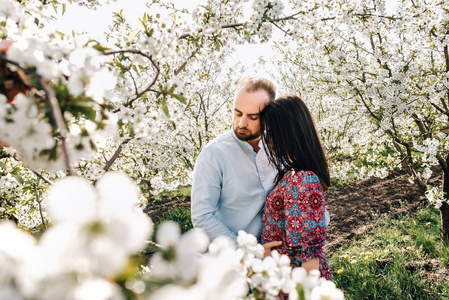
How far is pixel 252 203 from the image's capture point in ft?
6.70

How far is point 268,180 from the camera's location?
2.09 metres

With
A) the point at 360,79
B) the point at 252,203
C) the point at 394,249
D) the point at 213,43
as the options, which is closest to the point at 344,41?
the point at 360,79

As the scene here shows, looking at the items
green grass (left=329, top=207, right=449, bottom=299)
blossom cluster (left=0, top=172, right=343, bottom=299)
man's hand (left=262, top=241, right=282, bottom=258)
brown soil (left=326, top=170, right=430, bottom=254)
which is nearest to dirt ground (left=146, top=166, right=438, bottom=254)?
brown soil (left=326, top=170, right=430, bottom=254)

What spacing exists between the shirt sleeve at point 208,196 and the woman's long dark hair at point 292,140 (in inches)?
16.0

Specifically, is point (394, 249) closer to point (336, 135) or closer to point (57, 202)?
point (57, 202)

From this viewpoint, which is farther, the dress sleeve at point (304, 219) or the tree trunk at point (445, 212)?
the tree trunk at point (445, 212)

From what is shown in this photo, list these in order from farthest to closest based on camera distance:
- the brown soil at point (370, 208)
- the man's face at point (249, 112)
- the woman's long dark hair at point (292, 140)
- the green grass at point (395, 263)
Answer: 1. the brown soil at point (370, 208)
2. the green grass at point (395, 263)
3. the man's face at point (249, 112)
4. the woman's long dark hair at point (292, 140)

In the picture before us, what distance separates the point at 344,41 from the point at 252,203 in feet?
10.1

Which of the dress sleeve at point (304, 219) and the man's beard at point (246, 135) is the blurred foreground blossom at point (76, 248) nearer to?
the dress sleeve at point (304, 219)

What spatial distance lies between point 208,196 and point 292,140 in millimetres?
675

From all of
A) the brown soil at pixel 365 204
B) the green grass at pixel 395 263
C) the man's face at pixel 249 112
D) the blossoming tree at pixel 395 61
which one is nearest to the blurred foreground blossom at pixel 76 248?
the man's face at pixel 249 112

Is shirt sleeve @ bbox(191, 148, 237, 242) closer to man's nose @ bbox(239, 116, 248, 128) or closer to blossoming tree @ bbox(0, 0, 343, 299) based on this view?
→ man's nose @ bbox(239, 116, 248, 128)

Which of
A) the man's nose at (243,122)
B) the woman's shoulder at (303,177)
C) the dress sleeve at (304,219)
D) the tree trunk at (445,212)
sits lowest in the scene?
the tree trunk at (445,212)

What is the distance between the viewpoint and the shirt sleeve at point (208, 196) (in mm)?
1954
